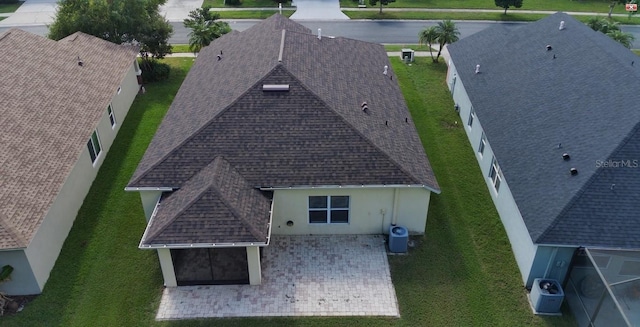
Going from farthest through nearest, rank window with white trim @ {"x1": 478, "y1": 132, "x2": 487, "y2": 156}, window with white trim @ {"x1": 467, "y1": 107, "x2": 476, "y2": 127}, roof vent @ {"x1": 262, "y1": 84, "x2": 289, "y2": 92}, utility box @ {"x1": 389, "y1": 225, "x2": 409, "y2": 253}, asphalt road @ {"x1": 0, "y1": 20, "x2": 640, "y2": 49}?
asphalt road @ {"x1": 0, "y1": 20, "x2": 640, "y2": 49} → window with white trim @ {"x1": 467, "y1": 107, "x2": 476, "y2": 127} → window with white trim @ {"x1": 478, "y1": 132, "x2": 487, "y2": 156} → roof vent @ {"x1": 262, "y1": 84, "x2": 289, "y2": 92} → utility box @ {"x1": 389, "y1": 225, "x2": 409, "y2": 253}

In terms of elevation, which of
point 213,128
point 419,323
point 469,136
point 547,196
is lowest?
point 419,323

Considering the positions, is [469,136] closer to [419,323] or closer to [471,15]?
[419,323]

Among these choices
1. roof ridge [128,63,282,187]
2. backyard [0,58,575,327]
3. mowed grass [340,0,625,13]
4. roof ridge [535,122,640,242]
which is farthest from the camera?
mowed grass [340,0,625,13]

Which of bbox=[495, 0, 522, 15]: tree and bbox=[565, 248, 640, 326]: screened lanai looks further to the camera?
bbox=[495, 0, 522, 15]: tree

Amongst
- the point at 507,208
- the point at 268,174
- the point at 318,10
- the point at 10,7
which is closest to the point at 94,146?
the point at 268,174

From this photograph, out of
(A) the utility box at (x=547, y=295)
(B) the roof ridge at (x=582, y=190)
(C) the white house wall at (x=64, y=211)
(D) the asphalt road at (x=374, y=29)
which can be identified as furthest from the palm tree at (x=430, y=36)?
(A) the utility box at (x=547, y=295)

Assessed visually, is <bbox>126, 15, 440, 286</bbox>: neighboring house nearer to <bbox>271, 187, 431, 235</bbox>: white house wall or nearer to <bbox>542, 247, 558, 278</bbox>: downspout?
<bbox>271, 187, 431, 235</bbox>: white house wall

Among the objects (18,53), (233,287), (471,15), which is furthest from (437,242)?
(471,15)

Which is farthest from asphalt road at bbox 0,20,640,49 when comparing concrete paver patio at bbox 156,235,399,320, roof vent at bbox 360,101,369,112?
concrete paver patio at bbox 156,235,399,320
